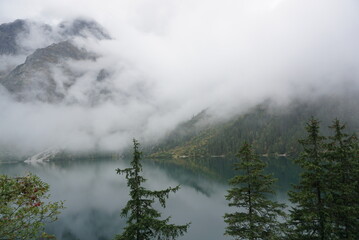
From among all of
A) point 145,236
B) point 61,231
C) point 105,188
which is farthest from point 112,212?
point 145,236

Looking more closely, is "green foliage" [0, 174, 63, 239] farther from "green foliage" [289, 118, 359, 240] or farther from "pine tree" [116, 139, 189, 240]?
"green foliage" [289, 118, 359, 240]

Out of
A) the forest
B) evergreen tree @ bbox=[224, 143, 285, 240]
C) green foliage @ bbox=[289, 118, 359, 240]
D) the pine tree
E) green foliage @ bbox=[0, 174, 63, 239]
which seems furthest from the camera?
evergreen tree @ bbox=[224, 143, 285, 240]

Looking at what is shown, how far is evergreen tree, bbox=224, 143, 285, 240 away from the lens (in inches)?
832

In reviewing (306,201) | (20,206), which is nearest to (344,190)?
(306,201)

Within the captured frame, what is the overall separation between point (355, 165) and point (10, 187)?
84.9ft

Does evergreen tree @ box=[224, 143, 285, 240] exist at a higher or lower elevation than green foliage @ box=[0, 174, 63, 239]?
lower

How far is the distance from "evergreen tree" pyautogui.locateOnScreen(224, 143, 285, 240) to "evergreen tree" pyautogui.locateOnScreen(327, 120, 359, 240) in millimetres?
4313

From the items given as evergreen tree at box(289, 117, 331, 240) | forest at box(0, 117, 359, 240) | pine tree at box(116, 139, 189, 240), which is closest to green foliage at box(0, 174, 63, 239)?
forest at box(0, 117, 359, 240)

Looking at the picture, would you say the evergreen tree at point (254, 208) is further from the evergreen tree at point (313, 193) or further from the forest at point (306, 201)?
the evergreen tree at point (313, 193)

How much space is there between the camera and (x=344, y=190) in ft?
66.3

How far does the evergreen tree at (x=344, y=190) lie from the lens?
19.8 metres

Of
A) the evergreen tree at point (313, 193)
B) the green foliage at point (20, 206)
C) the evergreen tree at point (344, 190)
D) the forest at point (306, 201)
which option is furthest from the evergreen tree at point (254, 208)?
the green foliage at point (20, 206)

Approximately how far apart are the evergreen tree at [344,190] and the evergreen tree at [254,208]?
4.31m

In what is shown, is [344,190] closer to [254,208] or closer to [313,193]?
[313,193]
